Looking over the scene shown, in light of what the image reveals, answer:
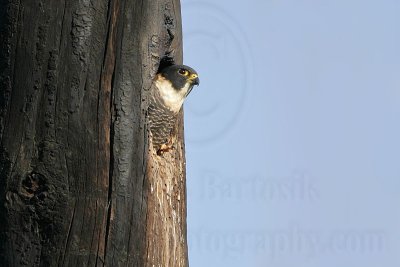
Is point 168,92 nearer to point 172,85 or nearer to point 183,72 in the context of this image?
point 172,85

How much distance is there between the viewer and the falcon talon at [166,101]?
4176 millimetres

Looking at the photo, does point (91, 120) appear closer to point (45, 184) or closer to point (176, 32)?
point (45, 184)

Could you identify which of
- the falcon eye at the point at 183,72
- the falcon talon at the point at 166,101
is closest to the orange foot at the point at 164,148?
the falcon talon at the point at 166,101

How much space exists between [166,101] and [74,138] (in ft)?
2.96

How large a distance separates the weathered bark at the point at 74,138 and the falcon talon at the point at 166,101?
0.26 metres

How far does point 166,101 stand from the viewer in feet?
14.8

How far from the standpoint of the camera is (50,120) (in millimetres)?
3666

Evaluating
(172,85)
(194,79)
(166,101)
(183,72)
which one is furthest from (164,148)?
(194,79)

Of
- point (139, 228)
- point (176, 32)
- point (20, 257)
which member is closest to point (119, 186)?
point (139, 228)

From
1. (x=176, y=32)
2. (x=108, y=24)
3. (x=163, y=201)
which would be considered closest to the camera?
(x=108, y=24)

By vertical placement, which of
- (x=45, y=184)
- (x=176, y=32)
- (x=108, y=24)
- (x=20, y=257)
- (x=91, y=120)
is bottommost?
(x=20, y=257)

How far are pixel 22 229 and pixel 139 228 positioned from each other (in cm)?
43

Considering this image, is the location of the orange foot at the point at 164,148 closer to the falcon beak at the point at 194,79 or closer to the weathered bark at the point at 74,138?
the weathered bark at the point at 74,138

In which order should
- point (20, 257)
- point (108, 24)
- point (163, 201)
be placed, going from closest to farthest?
point (20, 257) < point (108, 24) < point (163, 201)
